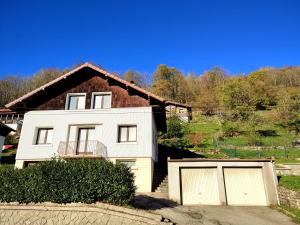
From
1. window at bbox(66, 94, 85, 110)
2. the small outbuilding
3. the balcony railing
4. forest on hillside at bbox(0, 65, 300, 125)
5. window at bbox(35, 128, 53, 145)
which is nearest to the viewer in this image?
the small outbuilding

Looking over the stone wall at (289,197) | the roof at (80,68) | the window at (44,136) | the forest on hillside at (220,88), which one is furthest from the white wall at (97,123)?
the forest on hillside at (220,88)

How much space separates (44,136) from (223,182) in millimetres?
14703

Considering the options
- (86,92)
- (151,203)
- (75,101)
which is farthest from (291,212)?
(75,101)

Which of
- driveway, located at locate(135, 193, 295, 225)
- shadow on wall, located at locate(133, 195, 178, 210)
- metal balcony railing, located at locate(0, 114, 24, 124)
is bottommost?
driveway, located at locate(135, 193, 295, 225)

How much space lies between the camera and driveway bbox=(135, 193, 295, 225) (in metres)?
12.7

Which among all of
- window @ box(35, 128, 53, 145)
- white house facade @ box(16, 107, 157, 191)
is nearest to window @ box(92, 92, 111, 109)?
white house facade @ box(16, 107, 157, 191)

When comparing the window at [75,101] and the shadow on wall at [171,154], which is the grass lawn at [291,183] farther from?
the window at [75,101]

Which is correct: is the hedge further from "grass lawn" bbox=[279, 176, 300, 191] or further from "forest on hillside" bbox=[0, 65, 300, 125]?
"forest on hillside" bbox=[0, 65, 300, 125]

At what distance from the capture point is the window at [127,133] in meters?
20.6

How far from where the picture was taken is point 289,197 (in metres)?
15.6

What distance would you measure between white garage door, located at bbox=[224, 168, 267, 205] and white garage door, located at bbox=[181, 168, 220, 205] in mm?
872

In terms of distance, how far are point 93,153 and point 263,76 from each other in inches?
2669

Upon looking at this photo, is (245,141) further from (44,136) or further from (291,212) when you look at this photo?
(44,136)

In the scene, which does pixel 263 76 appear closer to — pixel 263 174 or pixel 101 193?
pixel 263 174
